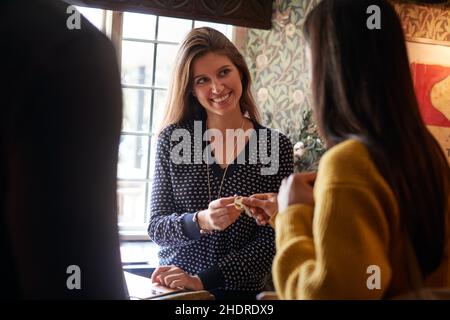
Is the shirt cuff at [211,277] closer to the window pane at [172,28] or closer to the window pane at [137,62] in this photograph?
the window pane at [137,62]

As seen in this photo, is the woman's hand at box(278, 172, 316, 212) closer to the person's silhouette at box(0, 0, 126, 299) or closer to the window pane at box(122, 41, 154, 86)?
the person's silhouette at box(0, 0, 126, 299)

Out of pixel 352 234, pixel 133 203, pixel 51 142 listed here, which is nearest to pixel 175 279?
pixel 352 234

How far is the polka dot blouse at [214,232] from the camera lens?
188 cm

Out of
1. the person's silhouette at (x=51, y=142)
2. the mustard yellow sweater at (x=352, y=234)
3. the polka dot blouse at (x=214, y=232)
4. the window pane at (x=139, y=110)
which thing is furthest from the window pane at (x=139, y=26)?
the person's silhouette at (x=51, y=142)

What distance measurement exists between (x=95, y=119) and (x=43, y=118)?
0.04 m

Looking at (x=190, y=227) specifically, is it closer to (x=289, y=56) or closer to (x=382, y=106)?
(x=382, y=106)

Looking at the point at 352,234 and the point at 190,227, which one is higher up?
the point at 352,234

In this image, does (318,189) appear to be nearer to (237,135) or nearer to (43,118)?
(43,118)

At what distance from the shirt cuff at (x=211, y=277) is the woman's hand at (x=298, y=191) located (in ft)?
2.98

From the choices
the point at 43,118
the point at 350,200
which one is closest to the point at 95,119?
the point at 43,118

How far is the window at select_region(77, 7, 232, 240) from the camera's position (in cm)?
364

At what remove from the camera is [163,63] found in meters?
3.74

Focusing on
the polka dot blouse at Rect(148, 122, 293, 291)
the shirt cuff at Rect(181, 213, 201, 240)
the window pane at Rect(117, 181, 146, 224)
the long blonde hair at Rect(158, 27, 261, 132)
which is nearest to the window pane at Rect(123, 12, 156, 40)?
the window pane at Rect(117, 181, 146, 224)

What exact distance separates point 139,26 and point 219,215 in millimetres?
2206
